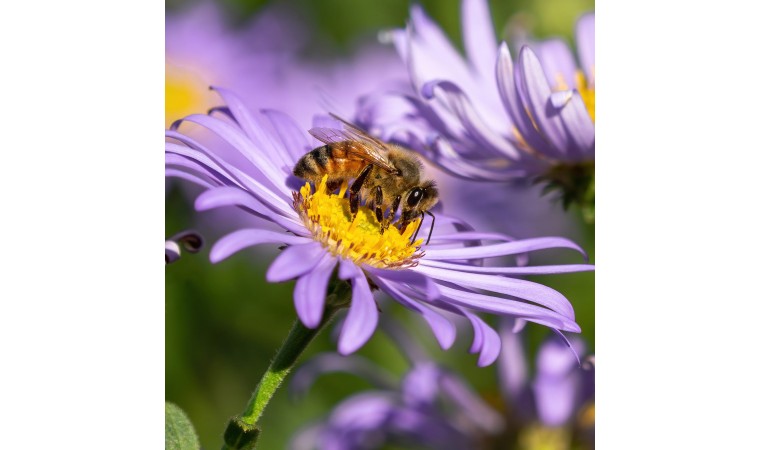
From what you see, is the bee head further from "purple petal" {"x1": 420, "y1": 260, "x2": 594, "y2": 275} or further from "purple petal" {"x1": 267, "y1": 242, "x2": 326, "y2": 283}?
"purple petal" {"x1": 267, "y1": 242, "x2": 326, "y2": 283}

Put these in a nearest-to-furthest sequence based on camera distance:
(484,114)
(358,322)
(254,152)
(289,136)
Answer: (358,322) → (254,152) → (289,136) → (484,114)

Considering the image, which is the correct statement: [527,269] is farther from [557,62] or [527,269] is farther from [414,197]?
[557,62]

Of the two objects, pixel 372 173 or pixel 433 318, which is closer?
pixel 433 318

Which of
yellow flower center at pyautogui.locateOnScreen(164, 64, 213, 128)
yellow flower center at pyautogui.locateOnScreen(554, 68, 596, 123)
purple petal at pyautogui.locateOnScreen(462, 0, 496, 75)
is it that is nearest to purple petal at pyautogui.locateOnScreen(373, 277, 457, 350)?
purple petal at pyautogui.locateOnScreen(462, 0, 496, 75)

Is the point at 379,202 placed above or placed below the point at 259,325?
above

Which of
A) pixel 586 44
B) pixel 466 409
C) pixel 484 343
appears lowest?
pixel 466 409

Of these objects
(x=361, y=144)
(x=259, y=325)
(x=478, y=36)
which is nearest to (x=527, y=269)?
(x=361, y=144)
